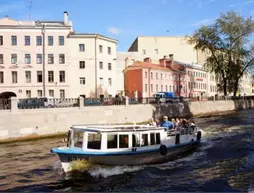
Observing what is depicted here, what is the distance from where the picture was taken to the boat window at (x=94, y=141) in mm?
18391

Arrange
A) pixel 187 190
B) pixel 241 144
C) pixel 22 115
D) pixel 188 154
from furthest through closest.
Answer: pixel 22 115
pixel 241 144
pixel 188 154
pixel 187 190

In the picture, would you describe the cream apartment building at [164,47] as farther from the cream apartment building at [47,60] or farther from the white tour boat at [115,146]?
the white tour boat at [115,146]

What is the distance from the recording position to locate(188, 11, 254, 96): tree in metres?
62.4

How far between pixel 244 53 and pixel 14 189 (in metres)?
56.3

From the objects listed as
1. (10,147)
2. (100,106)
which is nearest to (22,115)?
(10,147)

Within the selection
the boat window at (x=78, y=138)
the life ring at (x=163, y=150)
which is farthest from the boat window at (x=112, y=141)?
the life ring at (x=163, y=150)

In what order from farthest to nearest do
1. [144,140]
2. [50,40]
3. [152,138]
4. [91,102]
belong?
[50,40]
[91,102]
[152,138]
[144,140]

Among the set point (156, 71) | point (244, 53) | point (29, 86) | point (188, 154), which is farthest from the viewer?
point (156, 71)

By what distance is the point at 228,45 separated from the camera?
210ft

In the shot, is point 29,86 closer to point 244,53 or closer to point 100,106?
point 100,106

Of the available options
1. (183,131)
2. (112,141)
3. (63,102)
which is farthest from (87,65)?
(112,141)

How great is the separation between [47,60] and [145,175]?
39.1 metres

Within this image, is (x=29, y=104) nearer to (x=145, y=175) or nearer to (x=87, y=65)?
(x=145, y=175)

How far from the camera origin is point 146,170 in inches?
744
